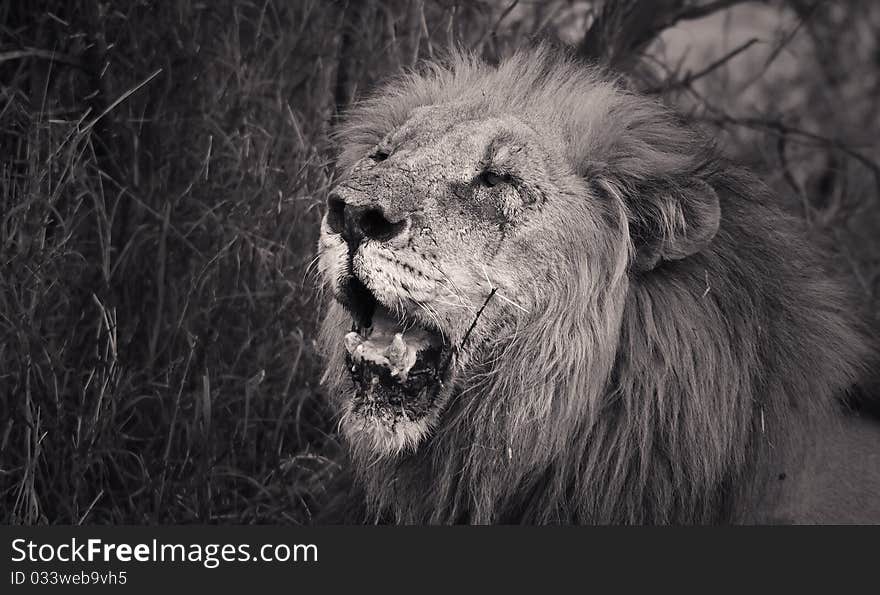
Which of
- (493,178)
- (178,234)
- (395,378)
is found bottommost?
(178,234)

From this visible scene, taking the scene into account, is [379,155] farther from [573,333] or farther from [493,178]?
[573,333]

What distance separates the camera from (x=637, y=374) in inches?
114

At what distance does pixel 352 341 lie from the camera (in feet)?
9.29

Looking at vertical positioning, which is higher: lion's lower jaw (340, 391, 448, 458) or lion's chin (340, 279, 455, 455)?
→ lion's chin (340, 279, 455, 455)

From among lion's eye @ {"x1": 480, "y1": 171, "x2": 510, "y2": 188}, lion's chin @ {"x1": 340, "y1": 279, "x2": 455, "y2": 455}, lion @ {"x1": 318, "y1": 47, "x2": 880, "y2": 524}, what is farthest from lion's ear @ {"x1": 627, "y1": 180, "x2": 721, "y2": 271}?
lion's chin @ {"x1": 340, "y1": 279, "x2": 455, "y2": 455}

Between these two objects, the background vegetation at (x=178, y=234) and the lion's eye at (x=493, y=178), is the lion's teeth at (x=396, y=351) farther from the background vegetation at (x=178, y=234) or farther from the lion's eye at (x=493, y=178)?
the background vegetation at (x=178, y=234)

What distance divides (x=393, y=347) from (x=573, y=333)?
408 mm

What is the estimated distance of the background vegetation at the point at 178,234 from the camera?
3.40 m

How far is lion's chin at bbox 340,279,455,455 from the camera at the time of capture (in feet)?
9.25

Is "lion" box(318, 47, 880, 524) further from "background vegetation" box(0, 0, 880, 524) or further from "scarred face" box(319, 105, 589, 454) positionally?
"background vegetation" box(0, 0, 880, 524)

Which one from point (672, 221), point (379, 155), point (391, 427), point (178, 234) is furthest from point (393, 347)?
point (178, 234)

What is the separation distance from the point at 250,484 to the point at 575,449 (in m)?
→ 1.21

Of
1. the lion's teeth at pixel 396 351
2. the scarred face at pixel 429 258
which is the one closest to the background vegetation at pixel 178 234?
the scarred face at pixel 429 258

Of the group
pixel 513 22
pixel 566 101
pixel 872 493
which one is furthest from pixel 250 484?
pixel 513 22
